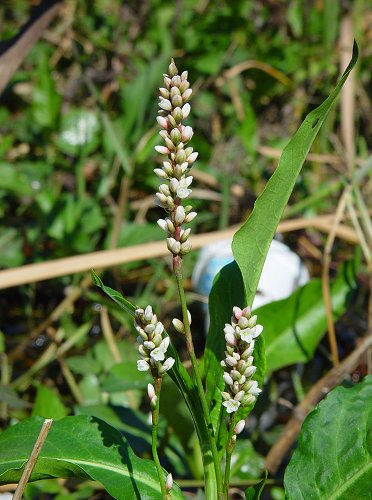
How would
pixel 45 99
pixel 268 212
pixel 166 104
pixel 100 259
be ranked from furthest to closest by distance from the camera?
pixel 45 99, pixel 100 259, pixel 268 212, pixel 166 104

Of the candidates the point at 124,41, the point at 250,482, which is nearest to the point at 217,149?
A: the point at 124,41

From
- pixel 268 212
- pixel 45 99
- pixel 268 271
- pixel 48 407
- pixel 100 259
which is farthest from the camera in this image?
pixel 45 99

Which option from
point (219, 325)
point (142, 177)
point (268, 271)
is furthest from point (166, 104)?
point (142, 177)

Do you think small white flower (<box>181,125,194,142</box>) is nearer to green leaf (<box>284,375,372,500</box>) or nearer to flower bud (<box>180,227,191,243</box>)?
flower bud (<box>180,227,191,243</box>)

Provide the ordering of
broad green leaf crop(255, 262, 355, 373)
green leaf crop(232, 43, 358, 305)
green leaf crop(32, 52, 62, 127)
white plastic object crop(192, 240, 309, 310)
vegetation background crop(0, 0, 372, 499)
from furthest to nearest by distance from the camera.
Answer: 1. green leaf crop(32, 52, 62, 127)
2. white plastic object crop(192, 240, 309, 310)
3. vegetation background crop(0, 0, 372, 499)
4. broad green leaf crop(255, 262, 355, 373)
5. green leaf crop(232, 43, 358, 305)

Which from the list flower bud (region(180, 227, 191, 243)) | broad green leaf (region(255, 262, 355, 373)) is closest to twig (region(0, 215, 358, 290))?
broad green leaf (region(255, 262, 355, 373))

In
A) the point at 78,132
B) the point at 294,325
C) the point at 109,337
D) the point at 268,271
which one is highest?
the point at 78,132

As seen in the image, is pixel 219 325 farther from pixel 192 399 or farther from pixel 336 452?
pixel 336 452

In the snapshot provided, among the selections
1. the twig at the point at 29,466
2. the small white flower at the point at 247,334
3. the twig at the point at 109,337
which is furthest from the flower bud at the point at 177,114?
the twig at the point at 109,337
